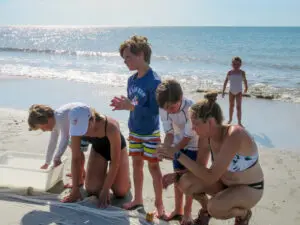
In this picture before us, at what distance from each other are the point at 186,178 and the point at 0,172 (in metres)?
1.90

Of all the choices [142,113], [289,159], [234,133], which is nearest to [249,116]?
[289,159]

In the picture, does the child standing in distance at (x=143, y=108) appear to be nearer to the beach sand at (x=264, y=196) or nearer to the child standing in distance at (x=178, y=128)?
the child standing in distance at (x=178, y=128)

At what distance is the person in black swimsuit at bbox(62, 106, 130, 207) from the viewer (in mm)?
3145

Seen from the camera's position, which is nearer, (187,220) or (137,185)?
(187,220)

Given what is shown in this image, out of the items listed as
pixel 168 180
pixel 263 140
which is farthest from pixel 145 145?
pixel 263 140

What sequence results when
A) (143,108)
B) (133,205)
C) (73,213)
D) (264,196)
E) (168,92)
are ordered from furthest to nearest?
(264,196), (133,205), (143,108), (73,213), (168,92)

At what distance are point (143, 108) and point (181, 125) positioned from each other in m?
0.41

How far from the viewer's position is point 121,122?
Answer: 673cm

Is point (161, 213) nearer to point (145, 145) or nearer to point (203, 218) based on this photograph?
point (203, 218)

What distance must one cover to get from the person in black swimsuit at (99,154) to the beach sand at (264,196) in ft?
1.02

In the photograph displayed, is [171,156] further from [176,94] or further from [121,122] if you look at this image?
[121,122]

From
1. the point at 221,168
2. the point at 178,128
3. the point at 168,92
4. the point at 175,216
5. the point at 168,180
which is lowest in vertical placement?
the point at 175,216

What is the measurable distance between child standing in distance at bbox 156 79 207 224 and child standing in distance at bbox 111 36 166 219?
183 mm

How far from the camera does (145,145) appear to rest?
11.2ft
